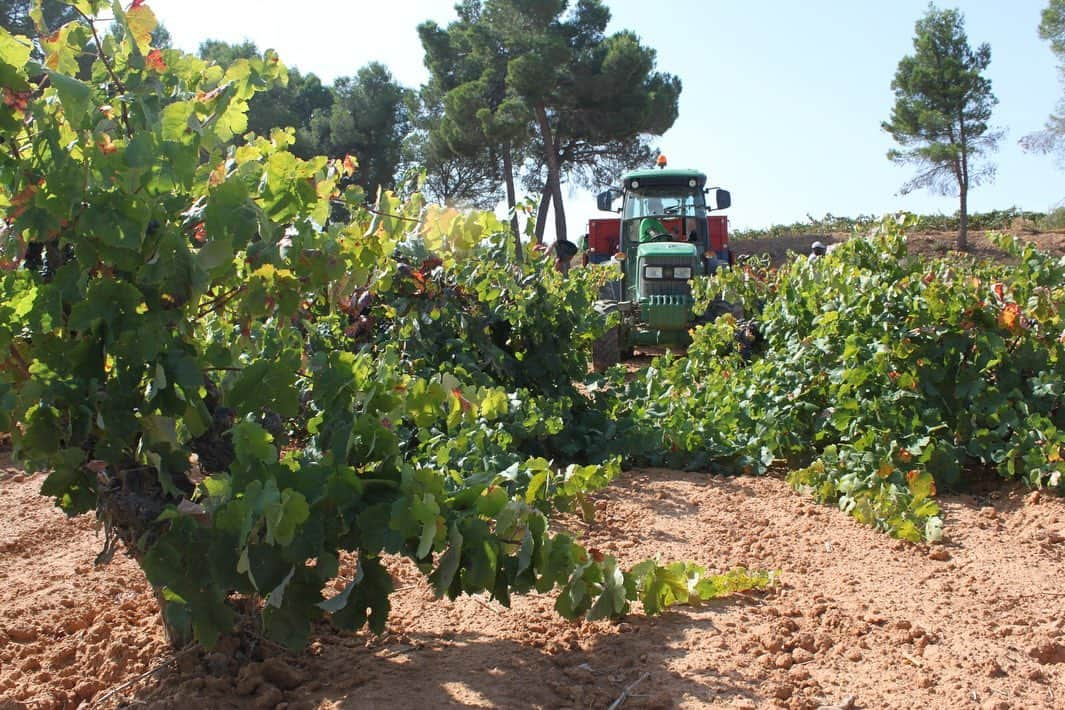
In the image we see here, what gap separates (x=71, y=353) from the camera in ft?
6.30

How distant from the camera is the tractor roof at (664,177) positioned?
11.7m

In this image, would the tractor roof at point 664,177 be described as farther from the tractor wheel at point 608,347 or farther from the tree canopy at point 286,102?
the tree canopy at point 286,102

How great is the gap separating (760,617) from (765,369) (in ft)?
8.53

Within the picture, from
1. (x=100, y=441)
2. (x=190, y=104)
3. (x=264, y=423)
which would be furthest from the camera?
(x=264, y=423)

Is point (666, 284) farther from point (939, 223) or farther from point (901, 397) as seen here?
point (939, 223)

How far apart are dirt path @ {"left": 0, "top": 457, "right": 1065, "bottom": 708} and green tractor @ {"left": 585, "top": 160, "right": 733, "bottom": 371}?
208 inches

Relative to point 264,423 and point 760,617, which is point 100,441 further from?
point 760,617

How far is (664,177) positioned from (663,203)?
0.33 m

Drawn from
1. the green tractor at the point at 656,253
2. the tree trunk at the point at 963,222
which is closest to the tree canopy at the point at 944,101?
the tree trunk at the point at 963,222

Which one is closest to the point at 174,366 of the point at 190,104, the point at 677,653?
the point at 190,104

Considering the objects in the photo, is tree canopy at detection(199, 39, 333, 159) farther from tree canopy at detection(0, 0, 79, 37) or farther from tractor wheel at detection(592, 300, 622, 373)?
tractor wheel at detection(592, 300, 622, 373)

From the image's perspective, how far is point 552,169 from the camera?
1030 inches

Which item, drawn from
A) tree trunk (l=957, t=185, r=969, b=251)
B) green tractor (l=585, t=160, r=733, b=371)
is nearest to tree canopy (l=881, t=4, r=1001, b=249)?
tree trunk (l=957, t=185, r=969, b=251)

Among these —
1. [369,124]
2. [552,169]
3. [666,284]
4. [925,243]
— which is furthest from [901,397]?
[369,124]
